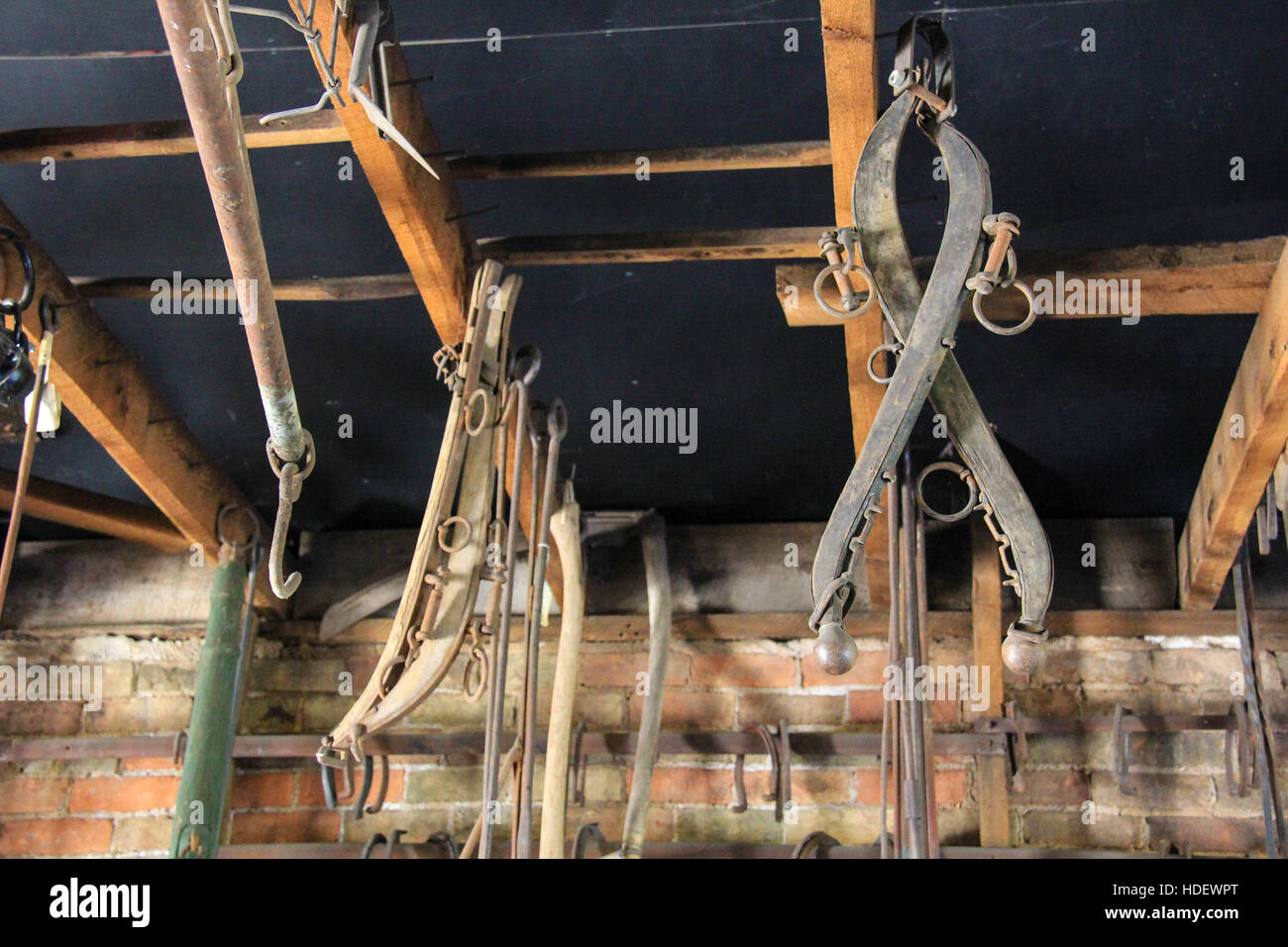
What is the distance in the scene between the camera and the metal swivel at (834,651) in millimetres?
1326

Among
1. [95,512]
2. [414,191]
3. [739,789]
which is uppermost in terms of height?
[414,191]

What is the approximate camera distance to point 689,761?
9.66 feet

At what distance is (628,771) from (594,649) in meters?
0.27

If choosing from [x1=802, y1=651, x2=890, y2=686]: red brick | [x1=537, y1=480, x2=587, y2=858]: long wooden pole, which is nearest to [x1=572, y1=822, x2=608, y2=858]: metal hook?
[x1=537, y1=480, x2=587, y2=858]: long wooden pole

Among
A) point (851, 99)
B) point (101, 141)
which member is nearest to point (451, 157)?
point (101, 141)

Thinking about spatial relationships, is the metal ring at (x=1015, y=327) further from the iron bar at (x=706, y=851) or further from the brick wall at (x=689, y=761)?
the brick wall at (x=689, y=761)

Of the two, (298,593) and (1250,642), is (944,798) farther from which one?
(298,593)

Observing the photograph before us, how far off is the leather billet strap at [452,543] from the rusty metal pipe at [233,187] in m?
0.38

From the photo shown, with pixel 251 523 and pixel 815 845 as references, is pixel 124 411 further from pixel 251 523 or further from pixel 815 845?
pixel 815 845

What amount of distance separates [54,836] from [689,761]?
1338 mm

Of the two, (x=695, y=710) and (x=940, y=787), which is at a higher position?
(x=695, y=710)

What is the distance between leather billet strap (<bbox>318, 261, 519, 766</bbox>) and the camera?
1932mm
